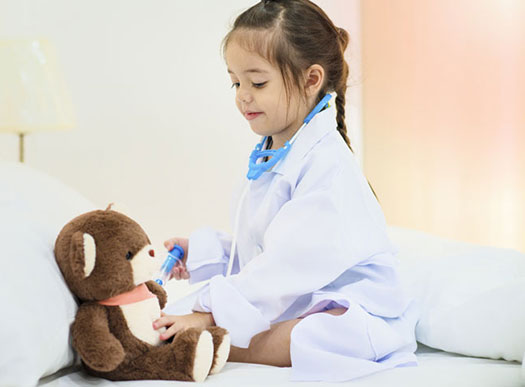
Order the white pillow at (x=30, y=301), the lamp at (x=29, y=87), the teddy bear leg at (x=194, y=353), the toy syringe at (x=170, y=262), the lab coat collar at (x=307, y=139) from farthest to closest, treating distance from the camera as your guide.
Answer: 1. the lamp at (x=29, y=87)
2. the toy syringe at (x=170, y=262)
3. the lab coat collar at (x=307, y=139)
4. the teddy bear leg at (x=194, y=353)
5. the white pillow at (x=30, y=301)

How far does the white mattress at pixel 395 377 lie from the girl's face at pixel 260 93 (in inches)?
18.3

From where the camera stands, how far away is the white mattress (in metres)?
0.87

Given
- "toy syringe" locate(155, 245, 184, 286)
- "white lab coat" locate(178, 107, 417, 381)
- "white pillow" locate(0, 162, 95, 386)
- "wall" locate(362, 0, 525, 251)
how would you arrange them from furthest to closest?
1. "wall" locate(362, 0, 525, 251)
2. "toy syringe" locate(155, 245, 184, 286)
3. "white lab coat" locate(178, 107, 417, 381)
4. "white pillow" locate(0, 162, 95, 386)

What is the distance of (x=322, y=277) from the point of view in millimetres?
1042

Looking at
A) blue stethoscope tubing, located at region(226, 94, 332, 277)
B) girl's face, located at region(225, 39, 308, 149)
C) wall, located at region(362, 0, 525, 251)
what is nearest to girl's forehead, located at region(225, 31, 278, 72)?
girl's face, located at region(225, 39, 308, 149)

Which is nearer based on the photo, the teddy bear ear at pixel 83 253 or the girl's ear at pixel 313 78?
the teddy bear ear at pixel 83 253

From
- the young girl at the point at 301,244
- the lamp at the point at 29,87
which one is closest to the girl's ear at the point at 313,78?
the young girl at the point at 301,244

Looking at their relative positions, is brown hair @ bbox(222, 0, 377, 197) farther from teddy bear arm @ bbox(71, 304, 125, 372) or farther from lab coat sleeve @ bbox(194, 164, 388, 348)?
teddy bear arm @ bbox(71, 304, 125, 372)

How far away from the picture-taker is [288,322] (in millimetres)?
1062

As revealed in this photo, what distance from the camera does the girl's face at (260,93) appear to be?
1.19 meters

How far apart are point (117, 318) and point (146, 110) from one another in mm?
2068

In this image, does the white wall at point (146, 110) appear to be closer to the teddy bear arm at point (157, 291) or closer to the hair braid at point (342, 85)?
the hair braid at point (342, 85)

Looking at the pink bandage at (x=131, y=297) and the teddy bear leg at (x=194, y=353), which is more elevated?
the pink bandage at (x=131, y=297)

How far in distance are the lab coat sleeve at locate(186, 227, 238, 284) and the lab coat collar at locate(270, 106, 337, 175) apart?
0.22 meters
